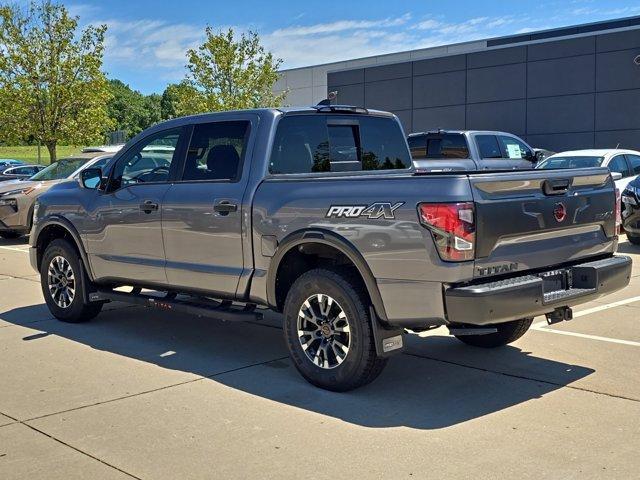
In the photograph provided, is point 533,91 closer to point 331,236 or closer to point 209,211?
point 209,211

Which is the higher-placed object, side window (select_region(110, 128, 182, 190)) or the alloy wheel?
side window (select_region(110, 128, 182, 190))

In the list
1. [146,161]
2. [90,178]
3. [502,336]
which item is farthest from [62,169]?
[502,336]

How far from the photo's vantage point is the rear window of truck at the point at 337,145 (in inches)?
242

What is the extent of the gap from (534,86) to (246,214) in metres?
24.3

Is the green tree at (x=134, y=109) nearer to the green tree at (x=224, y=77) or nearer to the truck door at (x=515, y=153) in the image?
the green tree at (x=224, y=77)

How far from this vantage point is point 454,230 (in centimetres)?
468

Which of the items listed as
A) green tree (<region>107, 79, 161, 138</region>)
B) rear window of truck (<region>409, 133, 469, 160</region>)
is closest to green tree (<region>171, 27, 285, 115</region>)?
rear window of truck (<region>409, 133, 469, 160</region>)

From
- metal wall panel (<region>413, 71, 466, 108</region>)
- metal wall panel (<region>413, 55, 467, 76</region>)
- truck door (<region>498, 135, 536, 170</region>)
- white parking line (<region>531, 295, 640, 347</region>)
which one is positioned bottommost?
white parking line (<region>531, 295, 640, 347</region>)

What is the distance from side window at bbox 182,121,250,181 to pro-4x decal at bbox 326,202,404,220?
1158 mm

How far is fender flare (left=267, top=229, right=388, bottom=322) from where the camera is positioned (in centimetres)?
504

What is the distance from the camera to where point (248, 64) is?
132ft

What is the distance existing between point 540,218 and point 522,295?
23.5 inches

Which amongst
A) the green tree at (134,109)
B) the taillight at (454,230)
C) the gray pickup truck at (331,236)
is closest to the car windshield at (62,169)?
the gray pickup truck at (331,236)

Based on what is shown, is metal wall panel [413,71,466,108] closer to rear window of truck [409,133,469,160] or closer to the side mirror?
rear window of truck [409,133,469,160]
